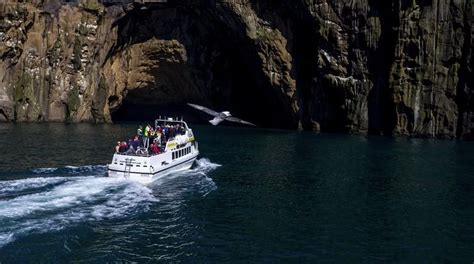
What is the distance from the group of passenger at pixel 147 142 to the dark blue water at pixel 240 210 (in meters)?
2.83

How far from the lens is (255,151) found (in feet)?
220

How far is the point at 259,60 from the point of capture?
102 meters

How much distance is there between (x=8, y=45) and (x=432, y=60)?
75.8m

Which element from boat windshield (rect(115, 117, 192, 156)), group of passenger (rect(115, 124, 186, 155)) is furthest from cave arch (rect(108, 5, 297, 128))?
group of passenger (rect(115, 124, 186, 155))

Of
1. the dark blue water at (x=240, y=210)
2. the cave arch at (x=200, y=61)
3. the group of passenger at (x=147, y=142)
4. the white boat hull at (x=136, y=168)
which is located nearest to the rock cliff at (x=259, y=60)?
the cave arch at (x=200, y=61)

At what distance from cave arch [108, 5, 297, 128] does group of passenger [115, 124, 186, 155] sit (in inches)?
2029

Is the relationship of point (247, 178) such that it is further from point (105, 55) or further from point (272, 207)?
point (105, 55)

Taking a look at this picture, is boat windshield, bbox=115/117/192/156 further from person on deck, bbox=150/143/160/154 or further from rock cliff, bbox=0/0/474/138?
rock cliff, bbox=0/0/474/138

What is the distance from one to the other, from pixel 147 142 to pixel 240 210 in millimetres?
Answer: 14988

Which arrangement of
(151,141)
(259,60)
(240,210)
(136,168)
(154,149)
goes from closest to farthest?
(240,210) < (136,168) < (154,149) < (151,141) < (259,60)

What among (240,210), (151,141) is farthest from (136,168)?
(240,210)

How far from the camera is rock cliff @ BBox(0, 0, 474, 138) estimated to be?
90.8 m

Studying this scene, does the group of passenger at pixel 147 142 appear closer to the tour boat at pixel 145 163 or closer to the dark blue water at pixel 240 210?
the tour boat at pixel 145 163

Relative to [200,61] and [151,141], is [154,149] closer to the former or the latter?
[151,141]
